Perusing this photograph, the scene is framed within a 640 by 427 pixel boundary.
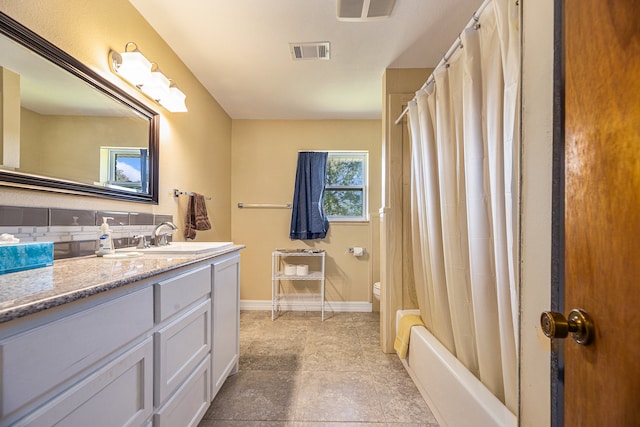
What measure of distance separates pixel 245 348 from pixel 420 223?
1.69 m

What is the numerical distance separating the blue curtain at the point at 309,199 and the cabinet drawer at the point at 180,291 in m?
1.72

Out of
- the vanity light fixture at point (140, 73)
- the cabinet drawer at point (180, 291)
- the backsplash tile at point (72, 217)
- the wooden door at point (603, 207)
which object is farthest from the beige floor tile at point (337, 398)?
the vanity light fixture at point (140, 73)

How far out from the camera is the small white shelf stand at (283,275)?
2840mm

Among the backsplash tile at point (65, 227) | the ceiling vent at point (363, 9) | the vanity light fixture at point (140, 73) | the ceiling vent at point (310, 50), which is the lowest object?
the backsplash tile at point (65, 227)

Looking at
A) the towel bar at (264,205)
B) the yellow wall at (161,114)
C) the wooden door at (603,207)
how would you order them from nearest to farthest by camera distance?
the wooden door at (603,207) → the yellow wall at (161,114) → the towel bar at (264,205)

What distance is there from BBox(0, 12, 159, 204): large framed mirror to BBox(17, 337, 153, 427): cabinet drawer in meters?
0.73

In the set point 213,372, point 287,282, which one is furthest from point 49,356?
point 287,282

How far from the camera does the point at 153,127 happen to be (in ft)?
5.40

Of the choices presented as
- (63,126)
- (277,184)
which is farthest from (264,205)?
(63,126)

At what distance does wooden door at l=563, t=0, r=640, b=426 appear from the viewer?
41 cm

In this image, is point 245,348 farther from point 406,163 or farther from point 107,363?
point 406,163

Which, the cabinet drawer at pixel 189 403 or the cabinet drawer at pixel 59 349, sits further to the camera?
the cabinet drawer at pixel 189 403

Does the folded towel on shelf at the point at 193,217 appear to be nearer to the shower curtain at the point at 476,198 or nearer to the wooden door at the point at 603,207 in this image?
the shower curtain at the point at 476,198

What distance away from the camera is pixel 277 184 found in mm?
3125
